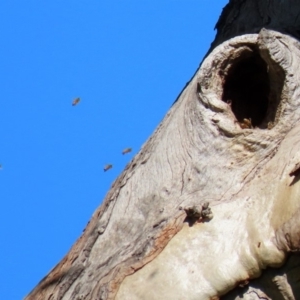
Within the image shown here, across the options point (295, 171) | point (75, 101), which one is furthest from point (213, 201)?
point (75, 101)

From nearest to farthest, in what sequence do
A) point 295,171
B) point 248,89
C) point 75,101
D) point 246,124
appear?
point 295,171 → point 246,124 → point 248,89 → point 75,101

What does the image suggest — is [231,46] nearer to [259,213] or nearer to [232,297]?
[259,213]

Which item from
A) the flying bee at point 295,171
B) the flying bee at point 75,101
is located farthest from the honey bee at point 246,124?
the flying bee at point 75,101

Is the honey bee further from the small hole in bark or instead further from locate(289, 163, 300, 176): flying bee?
locate(289, 163, 300, 176): flying bee

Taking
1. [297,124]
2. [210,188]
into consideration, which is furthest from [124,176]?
[297,124]

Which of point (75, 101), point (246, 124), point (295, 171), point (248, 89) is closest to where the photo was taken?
point (295, 171)

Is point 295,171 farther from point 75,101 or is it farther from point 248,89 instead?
point 75,101

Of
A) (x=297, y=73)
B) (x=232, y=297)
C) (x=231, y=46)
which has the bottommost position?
(x=232, y=297)

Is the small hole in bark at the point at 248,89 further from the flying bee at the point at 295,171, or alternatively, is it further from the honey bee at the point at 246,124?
the flying bee at the point at 295,171
